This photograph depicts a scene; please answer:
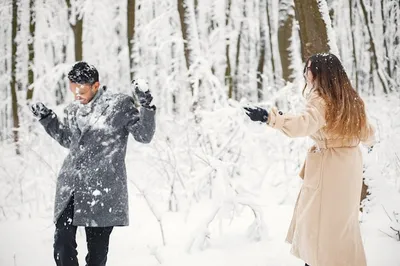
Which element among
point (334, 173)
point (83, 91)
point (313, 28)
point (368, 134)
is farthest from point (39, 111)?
point (313, 28)

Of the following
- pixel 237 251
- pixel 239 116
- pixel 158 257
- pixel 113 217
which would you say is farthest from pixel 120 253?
pixel 239 116

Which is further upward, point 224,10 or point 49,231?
point 224,10

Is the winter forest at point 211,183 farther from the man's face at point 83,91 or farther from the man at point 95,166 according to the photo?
the man's face at point 83,91

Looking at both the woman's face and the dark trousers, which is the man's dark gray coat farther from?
the woman's face

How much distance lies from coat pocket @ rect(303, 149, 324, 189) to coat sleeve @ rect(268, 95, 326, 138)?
11.0 inches

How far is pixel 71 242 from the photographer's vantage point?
108 inches

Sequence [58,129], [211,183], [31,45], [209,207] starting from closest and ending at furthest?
[58,129] < [211,183] < [209,207] < [31,45]

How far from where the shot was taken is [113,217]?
2.74 m

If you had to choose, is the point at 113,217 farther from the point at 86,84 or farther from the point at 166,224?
the point at 166,224

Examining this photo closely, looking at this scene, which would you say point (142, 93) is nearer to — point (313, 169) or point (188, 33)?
point (313, 169)

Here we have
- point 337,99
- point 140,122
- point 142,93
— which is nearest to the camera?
point 337,99

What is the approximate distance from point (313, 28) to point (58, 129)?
2.74 m

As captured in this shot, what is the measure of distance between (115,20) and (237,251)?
13872mm

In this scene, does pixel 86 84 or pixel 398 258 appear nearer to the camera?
pixel 86 84
